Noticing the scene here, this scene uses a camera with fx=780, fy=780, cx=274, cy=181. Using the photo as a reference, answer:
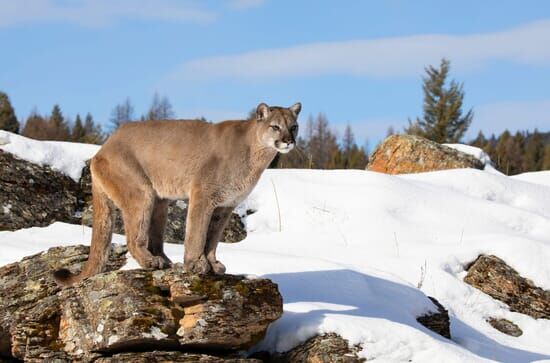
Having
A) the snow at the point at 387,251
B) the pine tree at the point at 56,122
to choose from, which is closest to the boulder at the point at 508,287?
the snow at the point at 387,251

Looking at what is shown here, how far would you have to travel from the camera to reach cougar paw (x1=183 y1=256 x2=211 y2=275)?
770cm

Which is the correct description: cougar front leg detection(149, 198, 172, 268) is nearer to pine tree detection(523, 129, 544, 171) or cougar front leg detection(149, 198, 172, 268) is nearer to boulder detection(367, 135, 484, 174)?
boulder detection(367, 135, 484, 174)

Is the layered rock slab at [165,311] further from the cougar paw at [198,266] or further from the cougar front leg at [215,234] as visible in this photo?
the cougar front leg at [215,234]

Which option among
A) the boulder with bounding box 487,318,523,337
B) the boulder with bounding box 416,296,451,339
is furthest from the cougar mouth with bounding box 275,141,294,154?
the boulder with bounding box 487,318,523,337

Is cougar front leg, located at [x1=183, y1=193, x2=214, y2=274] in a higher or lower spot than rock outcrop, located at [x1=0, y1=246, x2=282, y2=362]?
higher

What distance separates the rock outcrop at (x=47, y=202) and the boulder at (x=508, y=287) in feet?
11.6

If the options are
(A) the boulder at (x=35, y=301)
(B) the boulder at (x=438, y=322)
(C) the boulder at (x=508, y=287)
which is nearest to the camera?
(A) the boulder at (x=35, y=301)

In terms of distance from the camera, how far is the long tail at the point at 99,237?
820cm

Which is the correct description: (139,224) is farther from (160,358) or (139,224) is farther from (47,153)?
(47,153)

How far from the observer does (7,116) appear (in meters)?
53.6

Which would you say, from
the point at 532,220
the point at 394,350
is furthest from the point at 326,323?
the point at 532,220

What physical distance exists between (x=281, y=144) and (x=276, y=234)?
13.2 ft

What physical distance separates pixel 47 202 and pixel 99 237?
368 cm

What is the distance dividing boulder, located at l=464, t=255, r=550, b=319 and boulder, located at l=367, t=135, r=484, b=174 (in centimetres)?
672
